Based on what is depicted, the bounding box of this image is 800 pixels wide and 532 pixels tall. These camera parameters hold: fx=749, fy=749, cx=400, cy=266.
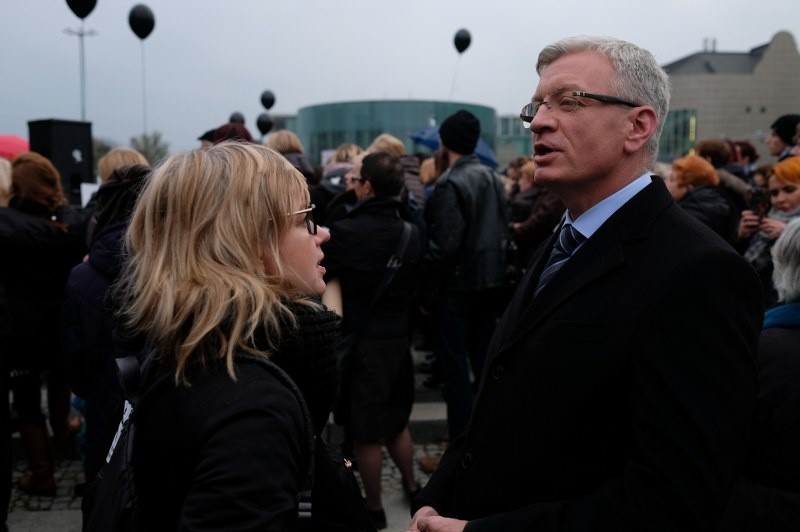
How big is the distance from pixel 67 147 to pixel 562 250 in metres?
8.25

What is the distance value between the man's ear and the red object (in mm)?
7777

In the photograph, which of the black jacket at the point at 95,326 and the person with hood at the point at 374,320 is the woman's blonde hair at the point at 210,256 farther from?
the person with hood at the point at 374,320

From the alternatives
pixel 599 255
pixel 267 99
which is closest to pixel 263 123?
pixel 267 99

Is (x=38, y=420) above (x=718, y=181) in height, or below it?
below

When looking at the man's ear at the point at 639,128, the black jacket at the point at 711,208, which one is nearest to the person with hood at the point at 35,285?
the man's ear at the point at 639,128

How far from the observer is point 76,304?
353 cm

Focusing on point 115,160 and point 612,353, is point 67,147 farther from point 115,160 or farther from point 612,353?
point 612,353

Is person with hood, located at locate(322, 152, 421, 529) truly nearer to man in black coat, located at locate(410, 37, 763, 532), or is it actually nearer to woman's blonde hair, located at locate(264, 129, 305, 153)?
woman's blonde hair, located at locate(264, 129, 305, 153)

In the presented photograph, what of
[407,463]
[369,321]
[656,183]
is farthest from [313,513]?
[407,463]

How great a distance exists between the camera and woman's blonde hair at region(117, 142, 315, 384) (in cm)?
152

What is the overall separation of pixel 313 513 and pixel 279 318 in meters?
0.44

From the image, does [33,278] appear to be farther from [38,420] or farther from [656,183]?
[656,183]

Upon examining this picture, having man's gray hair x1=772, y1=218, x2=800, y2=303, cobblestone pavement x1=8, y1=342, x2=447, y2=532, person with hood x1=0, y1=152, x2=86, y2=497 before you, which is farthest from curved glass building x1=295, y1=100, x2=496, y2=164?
man's gray hair x1=772, y1=218, x2=800, y2=303

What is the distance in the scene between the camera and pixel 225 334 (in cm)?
152
